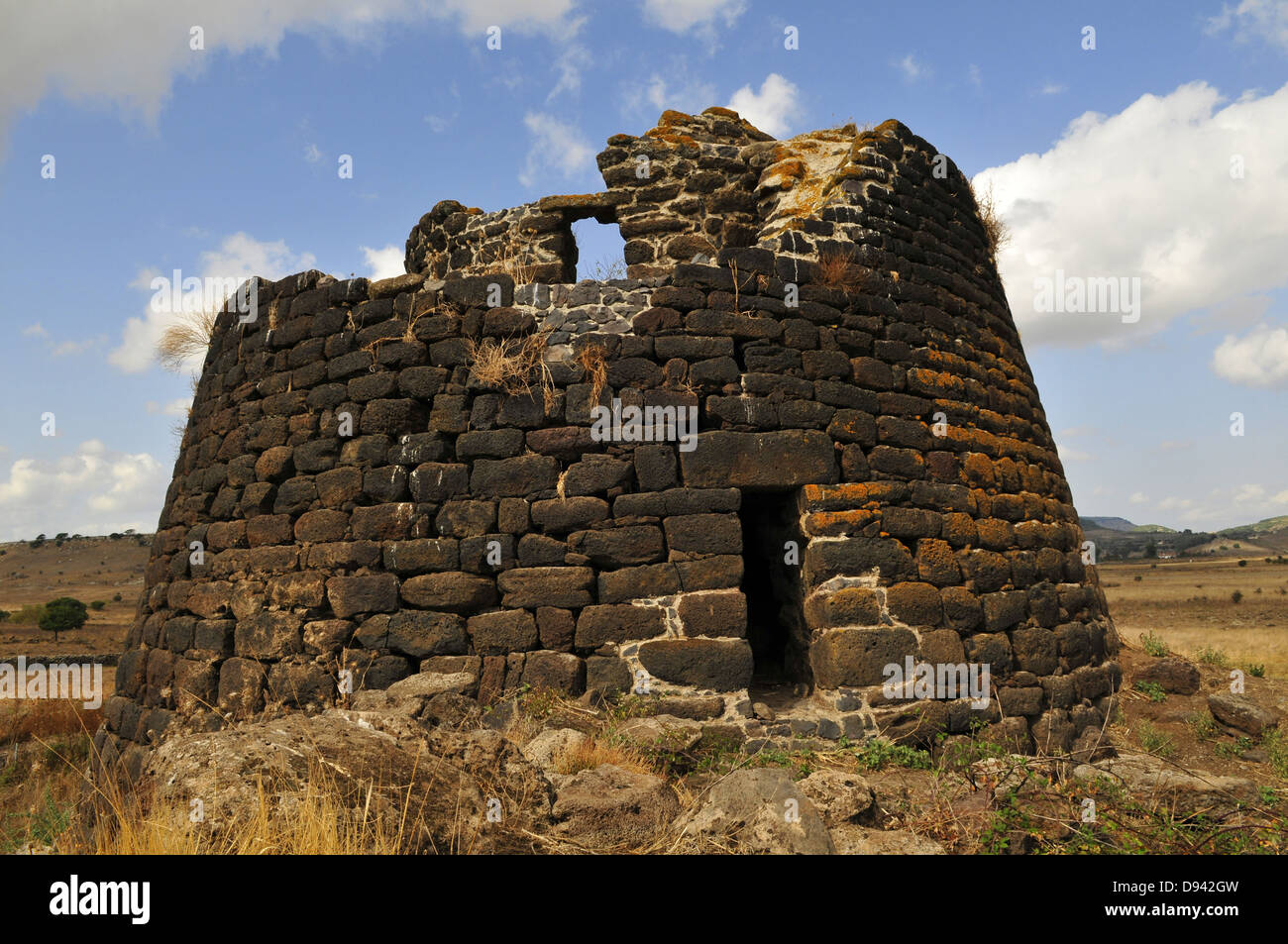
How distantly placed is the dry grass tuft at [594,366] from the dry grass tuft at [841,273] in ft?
5.76

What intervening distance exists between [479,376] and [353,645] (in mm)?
2016

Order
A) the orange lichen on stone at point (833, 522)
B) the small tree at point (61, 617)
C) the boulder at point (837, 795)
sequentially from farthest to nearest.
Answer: the small tree at point (61, 617)
the orange lichen on stone at point (833, 522)
the boulder at point (837, 795)

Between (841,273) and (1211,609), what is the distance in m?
27.8

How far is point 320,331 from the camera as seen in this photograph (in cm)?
612

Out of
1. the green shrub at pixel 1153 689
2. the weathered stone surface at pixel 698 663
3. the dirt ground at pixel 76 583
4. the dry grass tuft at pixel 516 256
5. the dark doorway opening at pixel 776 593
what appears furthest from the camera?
the dirt ground at pixel 76 583

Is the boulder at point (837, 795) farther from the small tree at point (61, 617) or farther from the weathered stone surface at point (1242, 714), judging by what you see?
the small tree at point (61, 617)

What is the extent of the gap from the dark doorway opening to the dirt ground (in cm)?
2341

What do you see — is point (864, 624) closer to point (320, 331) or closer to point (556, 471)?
point (556, 471)

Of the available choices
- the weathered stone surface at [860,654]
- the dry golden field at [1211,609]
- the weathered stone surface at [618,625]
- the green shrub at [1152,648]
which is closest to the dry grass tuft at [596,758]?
the weathered stone surface at [618,625]

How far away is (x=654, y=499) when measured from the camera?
5.23 m

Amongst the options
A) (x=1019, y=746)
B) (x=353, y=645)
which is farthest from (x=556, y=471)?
(x=1019, y=746)

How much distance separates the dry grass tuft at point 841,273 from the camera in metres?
5.88

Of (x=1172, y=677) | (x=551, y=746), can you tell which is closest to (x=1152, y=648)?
(x=1172, y=677)

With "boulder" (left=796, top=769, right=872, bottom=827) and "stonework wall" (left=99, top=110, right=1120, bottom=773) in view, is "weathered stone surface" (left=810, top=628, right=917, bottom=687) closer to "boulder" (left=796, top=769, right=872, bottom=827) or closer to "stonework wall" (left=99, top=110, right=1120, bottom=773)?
"stonework wall" (left=99, top=110, right=1120, bottom=773)
